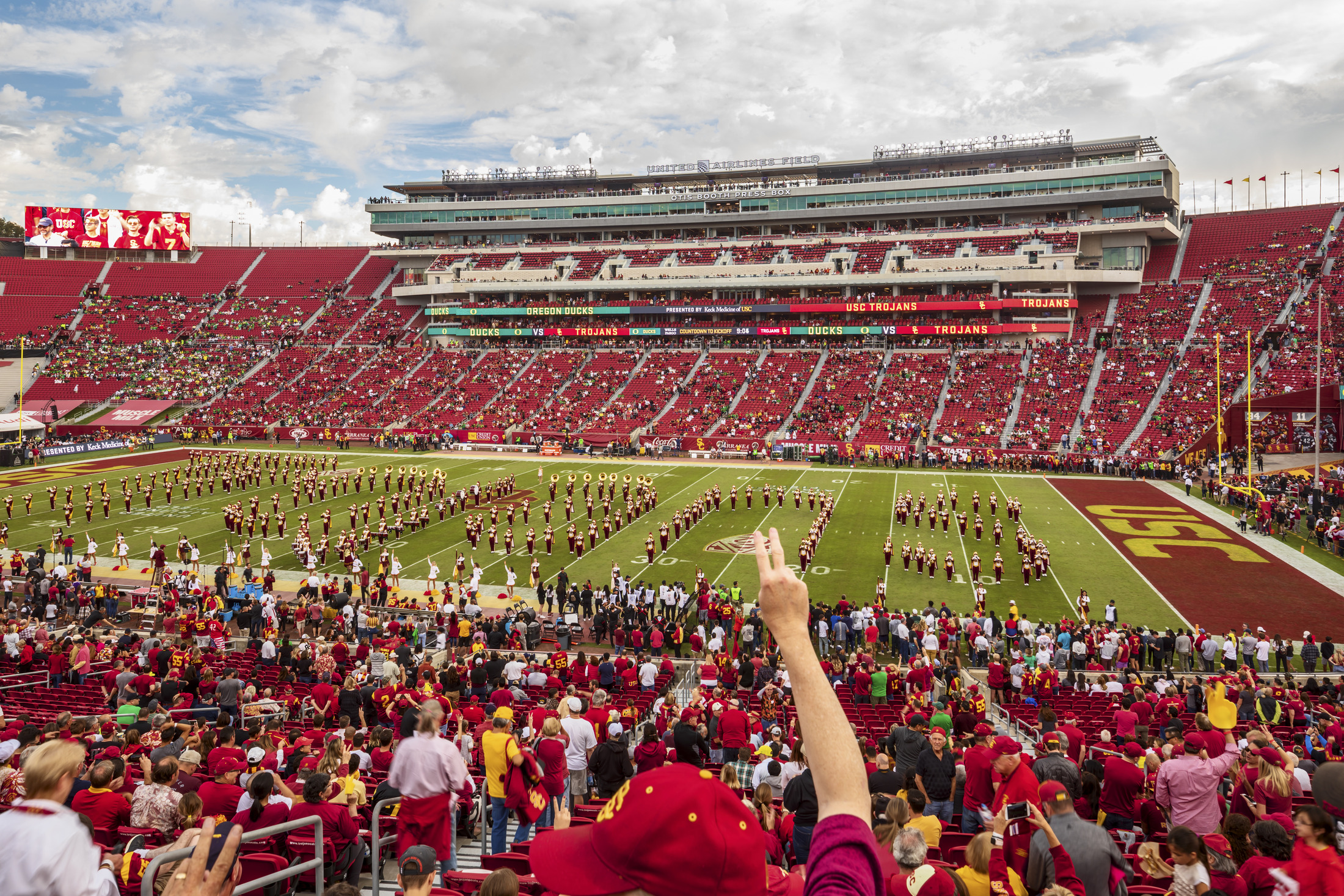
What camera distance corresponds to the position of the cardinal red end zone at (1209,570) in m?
19.8

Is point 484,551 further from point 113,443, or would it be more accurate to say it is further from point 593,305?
point 593,305

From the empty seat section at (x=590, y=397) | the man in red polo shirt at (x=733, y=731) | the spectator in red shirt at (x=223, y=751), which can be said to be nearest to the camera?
the spectator in red shirt at (x=223, y=751)

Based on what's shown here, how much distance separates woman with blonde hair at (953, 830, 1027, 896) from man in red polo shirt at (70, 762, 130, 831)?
A: 4788mm

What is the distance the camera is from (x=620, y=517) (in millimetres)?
30578

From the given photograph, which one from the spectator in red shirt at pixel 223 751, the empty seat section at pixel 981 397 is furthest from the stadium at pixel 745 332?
the spectator in red shirt at pixel 223 751

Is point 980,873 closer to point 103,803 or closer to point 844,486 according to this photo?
point 103,803

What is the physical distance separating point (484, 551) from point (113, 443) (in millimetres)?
37286

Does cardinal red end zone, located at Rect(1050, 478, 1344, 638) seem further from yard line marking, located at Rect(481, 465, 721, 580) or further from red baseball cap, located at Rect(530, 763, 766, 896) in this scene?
red baseball cap, located at Rect(530, 763, 766, 896)

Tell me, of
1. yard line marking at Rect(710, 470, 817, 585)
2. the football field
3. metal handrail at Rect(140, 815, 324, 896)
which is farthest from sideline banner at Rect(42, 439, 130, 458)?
metal handrail at Rect(140, 815, 324, 896)

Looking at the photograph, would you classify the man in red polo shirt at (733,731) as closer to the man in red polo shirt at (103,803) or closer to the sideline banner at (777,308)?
the man in red polo shirt at (103,803)

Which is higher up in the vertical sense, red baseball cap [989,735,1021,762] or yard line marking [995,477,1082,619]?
red baseball cap [989,735,1021,762]

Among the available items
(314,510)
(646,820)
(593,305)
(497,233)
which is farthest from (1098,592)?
(497,233)

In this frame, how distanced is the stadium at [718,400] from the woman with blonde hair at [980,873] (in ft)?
4.50

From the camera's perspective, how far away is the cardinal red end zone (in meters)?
19.8
